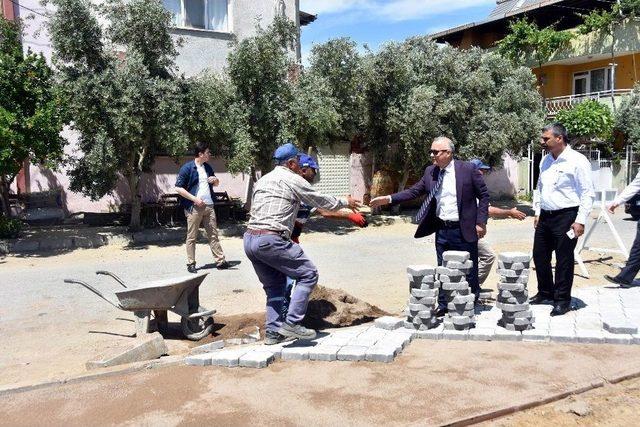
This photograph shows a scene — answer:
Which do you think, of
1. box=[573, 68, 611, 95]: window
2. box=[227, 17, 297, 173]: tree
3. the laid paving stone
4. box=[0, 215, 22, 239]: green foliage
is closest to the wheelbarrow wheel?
the laid paving stone

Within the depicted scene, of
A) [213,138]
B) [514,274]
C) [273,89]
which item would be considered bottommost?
[514,274]

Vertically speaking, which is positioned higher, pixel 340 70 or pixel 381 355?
pixel 340 70

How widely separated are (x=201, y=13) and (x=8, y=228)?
28.3 ft

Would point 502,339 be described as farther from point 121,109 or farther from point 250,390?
point 121,109

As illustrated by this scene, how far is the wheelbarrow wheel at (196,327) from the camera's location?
5.82 metres

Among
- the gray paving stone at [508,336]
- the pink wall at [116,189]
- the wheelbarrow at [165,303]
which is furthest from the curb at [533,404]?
the pink wall at [116,189]

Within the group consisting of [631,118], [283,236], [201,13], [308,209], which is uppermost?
[201,13]

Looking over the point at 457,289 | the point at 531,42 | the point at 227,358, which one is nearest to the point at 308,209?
the point at 457,289

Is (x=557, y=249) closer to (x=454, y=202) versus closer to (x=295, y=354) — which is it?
(x=454, y=202)

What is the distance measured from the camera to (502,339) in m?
5.38

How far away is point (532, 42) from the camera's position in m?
26.2

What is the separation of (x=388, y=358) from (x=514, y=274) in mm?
1544

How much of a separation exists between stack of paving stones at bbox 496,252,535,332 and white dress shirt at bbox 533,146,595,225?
3.41ft

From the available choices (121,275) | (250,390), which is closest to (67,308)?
(121,275)
